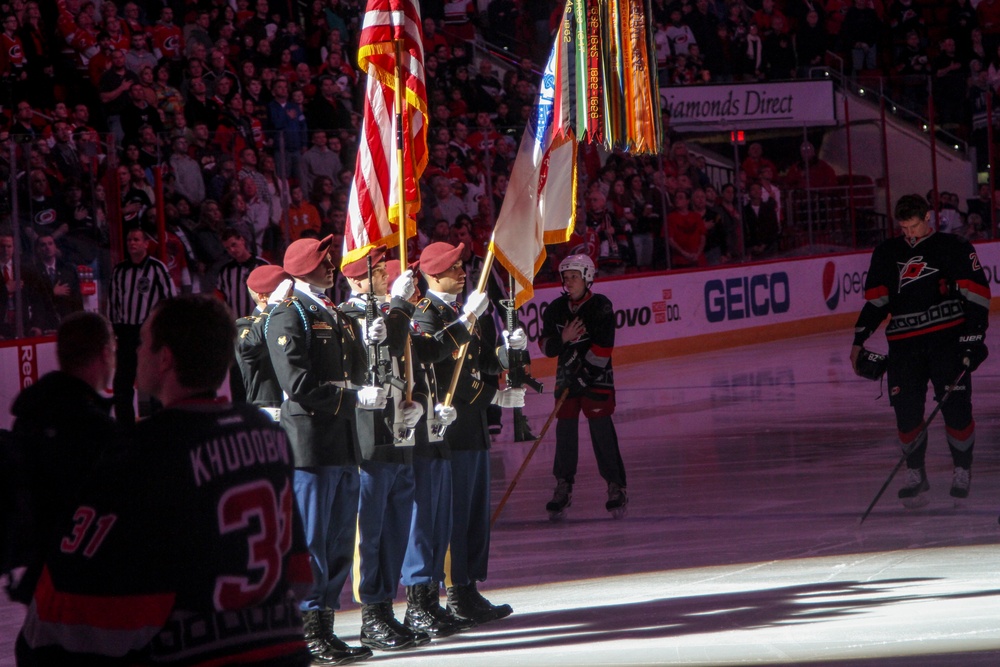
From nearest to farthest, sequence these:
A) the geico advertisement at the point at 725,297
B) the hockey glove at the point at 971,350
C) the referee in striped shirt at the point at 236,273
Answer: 1. the hockey glove at the point at 971,350
2. the referee in striped shirt at the point at 236,273
3. the geico advertisement at the point at 725,297

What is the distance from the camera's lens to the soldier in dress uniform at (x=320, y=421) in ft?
20.8

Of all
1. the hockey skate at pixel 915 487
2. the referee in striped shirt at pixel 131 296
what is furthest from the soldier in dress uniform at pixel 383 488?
the referee in striped shirt at pixel 131 296

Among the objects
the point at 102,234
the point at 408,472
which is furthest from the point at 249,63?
the point at 408,472

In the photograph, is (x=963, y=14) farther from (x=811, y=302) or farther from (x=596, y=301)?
(x=596, y=301)

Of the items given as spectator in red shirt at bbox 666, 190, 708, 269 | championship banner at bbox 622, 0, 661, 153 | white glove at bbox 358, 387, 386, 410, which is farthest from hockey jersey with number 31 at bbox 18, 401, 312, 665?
spectator in red shirt at bbox 666, 190, 708, 269

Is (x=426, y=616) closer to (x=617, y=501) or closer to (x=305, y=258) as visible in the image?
(x=305, y=258)

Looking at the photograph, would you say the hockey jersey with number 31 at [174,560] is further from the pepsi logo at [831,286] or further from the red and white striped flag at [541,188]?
the pepsi logo at [831,286]

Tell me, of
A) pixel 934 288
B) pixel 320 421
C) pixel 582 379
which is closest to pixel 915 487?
pixel 934 288

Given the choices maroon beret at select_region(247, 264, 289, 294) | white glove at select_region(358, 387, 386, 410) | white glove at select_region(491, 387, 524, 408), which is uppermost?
maroon beret at select_region(247, 264, 289, 294)

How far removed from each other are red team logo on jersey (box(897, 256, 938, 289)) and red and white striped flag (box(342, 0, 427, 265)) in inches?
148

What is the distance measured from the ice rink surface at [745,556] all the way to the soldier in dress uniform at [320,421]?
383 millimetres

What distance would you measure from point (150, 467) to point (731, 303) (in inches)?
699

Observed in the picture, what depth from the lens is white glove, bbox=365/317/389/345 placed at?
6.50m

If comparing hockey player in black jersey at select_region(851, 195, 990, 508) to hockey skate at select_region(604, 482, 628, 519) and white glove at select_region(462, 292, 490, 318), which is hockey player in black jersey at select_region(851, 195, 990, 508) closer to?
hockey skate at select_region(604, 482, 628, 519)
